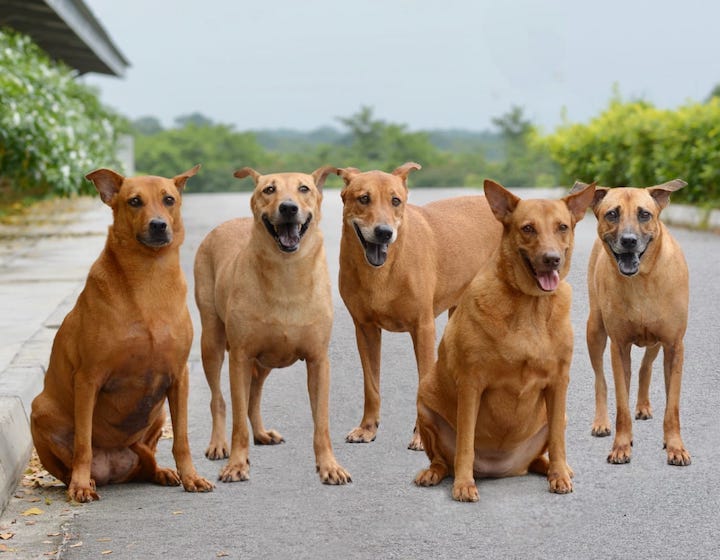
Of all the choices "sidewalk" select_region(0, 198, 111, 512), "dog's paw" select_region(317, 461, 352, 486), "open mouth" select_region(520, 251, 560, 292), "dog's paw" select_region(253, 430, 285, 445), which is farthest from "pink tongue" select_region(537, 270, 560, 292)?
"sidewalk" select_region(0, 198, 111, 512)

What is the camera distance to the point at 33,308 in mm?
12062

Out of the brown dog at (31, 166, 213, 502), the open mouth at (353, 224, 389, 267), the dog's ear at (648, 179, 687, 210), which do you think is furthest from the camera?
the open mouth at (353, 224, 389, 267)

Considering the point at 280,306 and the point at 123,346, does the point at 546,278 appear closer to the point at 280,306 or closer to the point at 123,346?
the point at 280,306

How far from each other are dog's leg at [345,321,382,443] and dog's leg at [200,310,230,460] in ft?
2.67

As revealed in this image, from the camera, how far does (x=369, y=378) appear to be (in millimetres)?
7938

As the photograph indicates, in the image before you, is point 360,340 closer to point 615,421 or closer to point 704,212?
point 615,421

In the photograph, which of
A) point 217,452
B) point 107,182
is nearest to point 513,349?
point 217,452

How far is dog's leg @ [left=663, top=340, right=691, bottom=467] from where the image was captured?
7082 millimetres

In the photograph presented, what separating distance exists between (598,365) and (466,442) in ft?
5.99

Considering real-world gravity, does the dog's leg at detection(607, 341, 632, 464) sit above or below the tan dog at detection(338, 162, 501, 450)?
below

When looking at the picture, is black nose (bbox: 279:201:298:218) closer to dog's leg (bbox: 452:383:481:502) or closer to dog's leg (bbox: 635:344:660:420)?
dog's leg (bbox: 452:383:481:502)

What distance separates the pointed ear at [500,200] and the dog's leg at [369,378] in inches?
75.9

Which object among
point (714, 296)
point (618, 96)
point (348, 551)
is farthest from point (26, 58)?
point (348, 551)

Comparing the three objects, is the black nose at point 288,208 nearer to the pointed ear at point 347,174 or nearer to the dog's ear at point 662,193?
the pointed ear at point 347,174
